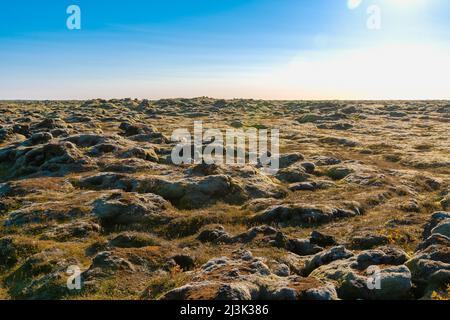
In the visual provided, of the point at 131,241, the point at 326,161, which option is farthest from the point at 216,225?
the point at 326,161

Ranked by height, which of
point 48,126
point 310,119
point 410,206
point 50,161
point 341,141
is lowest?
point 410,206

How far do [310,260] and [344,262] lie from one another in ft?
10.7

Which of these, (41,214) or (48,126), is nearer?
(41,214)

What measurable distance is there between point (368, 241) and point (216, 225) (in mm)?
12593

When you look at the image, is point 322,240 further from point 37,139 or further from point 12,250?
point 37,139

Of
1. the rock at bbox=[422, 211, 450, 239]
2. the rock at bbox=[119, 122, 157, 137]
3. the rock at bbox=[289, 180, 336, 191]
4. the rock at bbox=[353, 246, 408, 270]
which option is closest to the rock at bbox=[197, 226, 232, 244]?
the rock at bbox=[353, 246, 408, 270]

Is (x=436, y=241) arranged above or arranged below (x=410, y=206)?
above

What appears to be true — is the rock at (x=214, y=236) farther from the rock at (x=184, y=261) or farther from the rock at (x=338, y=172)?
the rock at (x=338, y=172)

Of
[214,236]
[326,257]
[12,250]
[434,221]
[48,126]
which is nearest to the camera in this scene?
[326,257]

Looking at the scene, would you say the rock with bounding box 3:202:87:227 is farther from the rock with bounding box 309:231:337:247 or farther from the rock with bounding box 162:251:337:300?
the rock with bounding box 309:231:337:247

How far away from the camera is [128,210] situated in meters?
38.3
